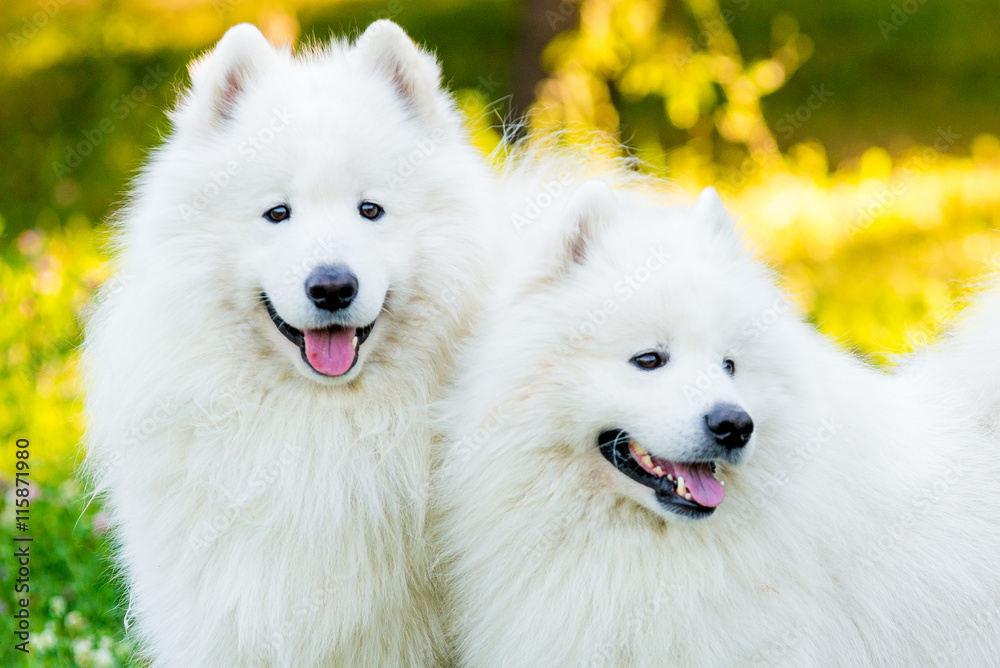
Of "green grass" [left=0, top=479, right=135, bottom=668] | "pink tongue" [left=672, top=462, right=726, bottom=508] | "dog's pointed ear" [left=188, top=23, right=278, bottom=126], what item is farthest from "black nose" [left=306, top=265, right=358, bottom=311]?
"green grass" [left=0, top=479, right=135, bottom=668]

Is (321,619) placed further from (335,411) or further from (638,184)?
(638,184)

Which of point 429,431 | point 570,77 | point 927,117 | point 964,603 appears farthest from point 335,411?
point 927,117

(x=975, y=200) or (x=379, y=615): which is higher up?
(x=975, y=200)

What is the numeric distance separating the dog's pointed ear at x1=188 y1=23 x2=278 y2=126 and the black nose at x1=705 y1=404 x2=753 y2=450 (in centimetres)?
208

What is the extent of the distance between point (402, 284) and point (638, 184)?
153 cm

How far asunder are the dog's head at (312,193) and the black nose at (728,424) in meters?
1.17

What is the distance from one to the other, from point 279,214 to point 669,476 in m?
1.62

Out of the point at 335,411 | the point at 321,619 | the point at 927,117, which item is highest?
the point at 927,117

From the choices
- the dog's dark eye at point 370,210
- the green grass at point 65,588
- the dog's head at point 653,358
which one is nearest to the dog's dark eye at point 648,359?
the dog's head at point 653,358

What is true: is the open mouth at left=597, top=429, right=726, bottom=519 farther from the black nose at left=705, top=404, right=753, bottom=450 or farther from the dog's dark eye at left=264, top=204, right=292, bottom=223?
the dog's dark eye at left=264, top=204, right=292, bottom=223

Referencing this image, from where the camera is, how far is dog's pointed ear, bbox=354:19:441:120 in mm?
3828

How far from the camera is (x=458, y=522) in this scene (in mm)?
3484

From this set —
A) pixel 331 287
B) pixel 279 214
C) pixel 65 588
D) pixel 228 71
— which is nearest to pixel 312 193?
pixel 279 214

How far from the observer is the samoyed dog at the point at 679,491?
3.24m
